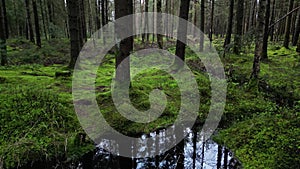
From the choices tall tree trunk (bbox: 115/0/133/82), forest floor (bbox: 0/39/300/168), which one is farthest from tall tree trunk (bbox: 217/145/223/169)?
tall tree trunk (bbox: 115/0/133/82)

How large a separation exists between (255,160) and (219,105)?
269 cm

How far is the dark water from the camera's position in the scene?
12.1 ft

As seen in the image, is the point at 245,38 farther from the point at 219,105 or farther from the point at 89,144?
the point at 89,144

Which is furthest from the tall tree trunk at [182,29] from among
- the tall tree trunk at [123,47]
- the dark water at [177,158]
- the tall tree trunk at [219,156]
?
the tall tree trunk at [219,156]

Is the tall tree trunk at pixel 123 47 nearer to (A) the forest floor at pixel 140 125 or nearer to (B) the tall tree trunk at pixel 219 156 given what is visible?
(A) the forest floor at pixel 140 125

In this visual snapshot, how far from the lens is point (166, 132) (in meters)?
4.96

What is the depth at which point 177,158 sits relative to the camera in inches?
156

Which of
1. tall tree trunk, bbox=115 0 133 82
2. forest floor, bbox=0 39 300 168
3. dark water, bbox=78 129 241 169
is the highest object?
tall tree trunk, bbox=115 0 133 82

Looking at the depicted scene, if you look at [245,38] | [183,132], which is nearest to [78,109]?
[183,132]

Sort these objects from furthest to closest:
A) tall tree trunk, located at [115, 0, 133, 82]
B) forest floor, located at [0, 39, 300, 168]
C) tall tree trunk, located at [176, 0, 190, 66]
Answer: tall tree trunk, located at [176, 0, 190, 66]
tall tree trunk, located at [115, 0, 133, 82]
forest floor, located at [0, 39, 300, 168]

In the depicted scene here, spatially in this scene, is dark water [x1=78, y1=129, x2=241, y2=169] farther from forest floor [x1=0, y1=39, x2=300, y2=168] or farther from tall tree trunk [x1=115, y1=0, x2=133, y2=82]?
tall tree trunk [x1=115, y1=0, x2=133, y2=82]

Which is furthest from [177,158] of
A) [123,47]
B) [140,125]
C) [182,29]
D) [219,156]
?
[182,29]

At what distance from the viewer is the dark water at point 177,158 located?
3.70 meters

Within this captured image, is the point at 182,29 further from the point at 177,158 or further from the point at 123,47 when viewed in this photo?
the point at 177,158
